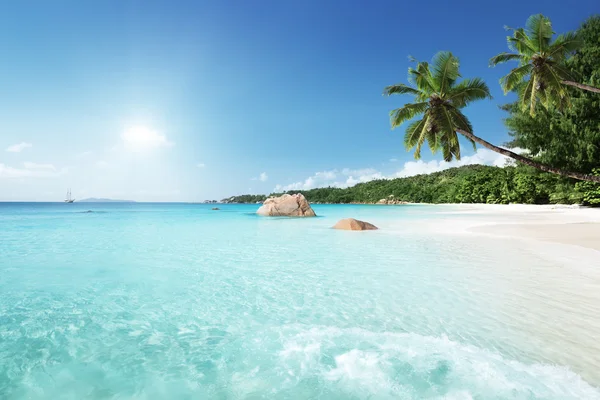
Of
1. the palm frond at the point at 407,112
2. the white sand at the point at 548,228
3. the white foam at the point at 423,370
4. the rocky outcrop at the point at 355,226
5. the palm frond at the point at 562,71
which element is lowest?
the white foam at the point at 423,370

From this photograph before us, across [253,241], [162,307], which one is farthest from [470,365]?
[253,241]

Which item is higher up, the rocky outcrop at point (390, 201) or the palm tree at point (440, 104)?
the palm tree at point (440, 104)

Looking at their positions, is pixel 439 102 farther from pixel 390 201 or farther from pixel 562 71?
pixel 390 201

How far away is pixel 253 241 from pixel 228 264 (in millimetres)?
5172

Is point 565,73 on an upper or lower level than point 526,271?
upper

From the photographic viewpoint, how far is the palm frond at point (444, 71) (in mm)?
13695

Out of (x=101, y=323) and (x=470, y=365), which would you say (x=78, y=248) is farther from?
(x=470, y=365)

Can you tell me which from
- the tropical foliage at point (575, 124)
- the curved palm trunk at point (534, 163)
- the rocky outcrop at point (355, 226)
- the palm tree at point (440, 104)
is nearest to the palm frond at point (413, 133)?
the palm tree at point (440, 104)

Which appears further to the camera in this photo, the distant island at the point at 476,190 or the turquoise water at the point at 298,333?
the distant island at the point at 476,190

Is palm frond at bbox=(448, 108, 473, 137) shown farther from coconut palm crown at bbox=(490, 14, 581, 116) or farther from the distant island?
the distant island

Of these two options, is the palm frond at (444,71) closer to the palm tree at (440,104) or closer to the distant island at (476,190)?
the palm tree at (440,104)

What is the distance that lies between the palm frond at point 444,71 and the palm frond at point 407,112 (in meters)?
1.25

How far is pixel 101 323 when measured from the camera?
4621mm

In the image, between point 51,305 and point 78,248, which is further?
point 78,248
